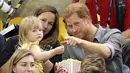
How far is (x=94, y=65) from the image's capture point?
6.06 ft

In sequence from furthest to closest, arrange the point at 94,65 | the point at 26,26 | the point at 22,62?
the point at 26,26 → the point at 22,62 → the point at 94,65

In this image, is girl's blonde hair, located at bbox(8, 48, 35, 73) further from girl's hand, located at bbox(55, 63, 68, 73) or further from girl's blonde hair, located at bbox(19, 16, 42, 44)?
girl's hand, located at bbox(55, 63, 68, 73)

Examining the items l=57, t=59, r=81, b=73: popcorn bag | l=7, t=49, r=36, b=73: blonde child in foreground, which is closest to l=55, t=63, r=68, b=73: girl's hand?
l=57, t=59, r=81, b=73: popcorn bag

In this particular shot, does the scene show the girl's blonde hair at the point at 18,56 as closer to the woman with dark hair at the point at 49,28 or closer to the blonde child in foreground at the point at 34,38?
the blonde child in foreground at the point at 34,38

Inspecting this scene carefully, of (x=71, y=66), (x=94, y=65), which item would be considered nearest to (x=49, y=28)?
(x=71, y=66)

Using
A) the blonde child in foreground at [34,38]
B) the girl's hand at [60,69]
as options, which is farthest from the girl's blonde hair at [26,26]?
the girl's hand at [60,69]

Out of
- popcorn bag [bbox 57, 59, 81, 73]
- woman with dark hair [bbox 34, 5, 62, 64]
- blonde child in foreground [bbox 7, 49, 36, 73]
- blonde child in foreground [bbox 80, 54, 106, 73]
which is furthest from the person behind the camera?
woman with dark hair [bbox 34, 5, 62, 64]

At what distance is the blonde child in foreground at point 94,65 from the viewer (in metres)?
1.83

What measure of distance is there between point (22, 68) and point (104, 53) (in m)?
0.50

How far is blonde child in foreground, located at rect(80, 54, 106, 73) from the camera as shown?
72.1 inches

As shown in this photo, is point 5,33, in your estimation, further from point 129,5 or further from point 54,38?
point 129,5

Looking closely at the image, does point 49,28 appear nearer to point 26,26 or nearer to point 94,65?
point 26,26

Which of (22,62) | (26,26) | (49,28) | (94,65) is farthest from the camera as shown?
(49,28)

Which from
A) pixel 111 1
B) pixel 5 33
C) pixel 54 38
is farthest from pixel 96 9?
pixel 5 33
